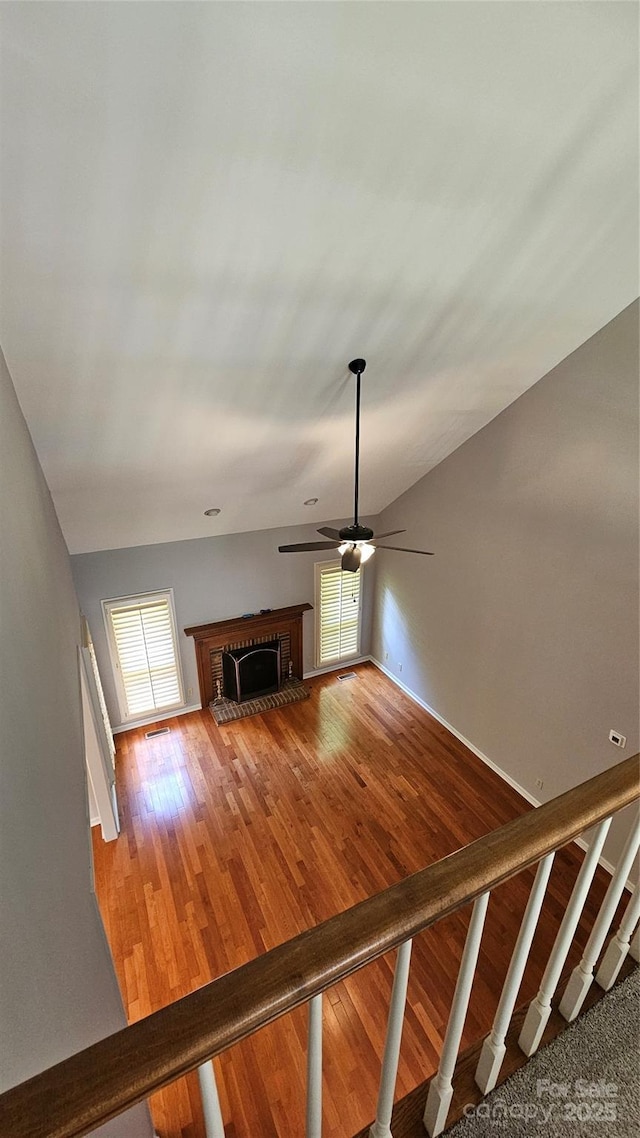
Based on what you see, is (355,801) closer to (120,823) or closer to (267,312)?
(120,823)

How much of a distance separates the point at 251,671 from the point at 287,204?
5789 millimetres

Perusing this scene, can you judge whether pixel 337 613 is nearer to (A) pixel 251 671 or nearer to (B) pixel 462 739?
(A) pixel 251 671

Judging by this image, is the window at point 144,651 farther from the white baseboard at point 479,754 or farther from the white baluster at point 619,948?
the white baluster at point 619,948

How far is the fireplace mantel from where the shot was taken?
21.4ft

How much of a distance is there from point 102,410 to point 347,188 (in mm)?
1850

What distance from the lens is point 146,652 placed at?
20.5ft

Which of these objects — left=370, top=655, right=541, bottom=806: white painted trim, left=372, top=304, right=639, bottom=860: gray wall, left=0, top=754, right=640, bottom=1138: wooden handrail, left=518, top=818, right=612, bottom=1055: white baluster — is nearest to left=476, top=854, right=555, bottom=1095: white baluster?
left=518, top=818, right=612, bottom=1055: white baluster

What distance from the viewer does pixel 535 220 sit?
2422 millimetres

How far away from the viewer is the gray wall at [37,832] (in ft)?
3.87

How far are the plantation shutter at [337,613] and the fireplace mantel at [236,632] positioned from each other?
40 centimetres

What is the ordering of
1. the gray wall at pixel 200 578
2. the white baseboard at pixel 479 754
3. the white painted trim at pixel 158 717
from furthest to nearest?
the white painted trim at pixel 158 717 → the gray wall at pixel 200 578 → the white baseboard at pixel 479 754

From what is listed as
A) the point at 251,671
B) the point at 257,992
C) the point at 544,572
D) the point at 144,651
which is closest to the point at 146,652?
the point at 144,651

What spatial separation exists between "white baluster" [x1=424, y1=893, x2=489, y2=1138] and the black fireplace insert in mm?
5737

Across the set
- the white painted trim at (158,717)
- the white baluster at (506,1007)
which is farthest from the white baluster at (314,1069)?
the white painted trim at (158,717)
